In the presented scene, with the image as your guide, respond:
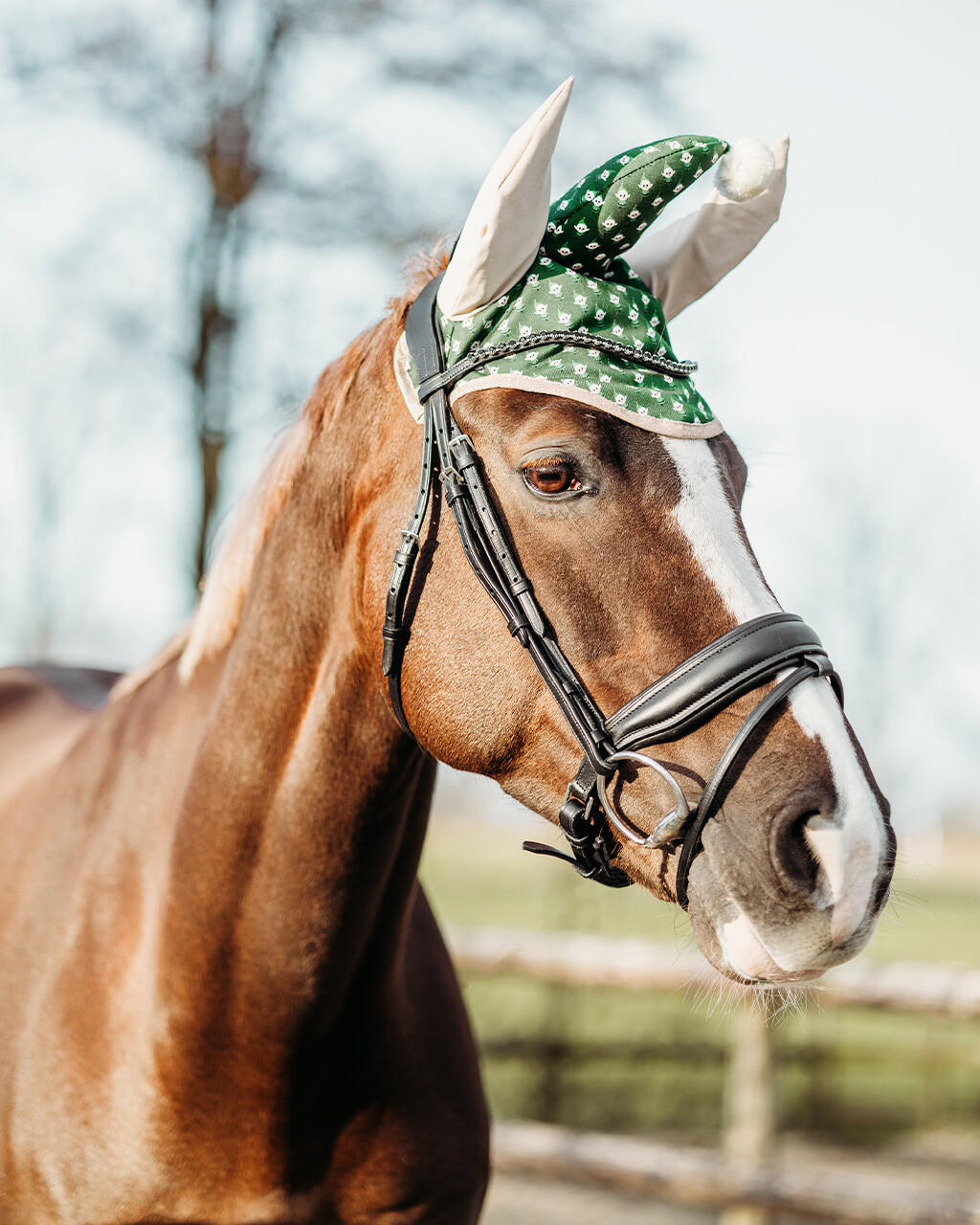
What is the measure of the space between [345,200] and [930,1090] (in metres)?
8.08

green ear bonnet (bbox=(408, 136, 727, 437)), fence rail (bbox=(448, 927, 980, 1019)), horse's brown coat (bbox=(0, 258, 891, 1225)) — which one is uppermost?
green ear bonnet (bbox=(408, 136, 727, 437))

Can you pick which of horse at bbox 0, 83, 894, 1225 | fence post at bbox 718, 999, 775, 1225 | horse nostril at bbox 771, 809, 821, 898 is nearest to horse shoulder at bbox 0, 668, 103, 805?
horse at bbox 0, 83, 894, 1225

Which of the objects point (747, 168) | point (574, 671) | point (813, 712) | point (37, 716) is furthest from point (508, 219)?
point (37, 716)

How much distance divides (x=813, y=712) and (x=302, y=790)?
0.98 m

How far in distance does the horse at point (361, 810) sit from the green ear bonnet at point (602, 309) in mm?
41

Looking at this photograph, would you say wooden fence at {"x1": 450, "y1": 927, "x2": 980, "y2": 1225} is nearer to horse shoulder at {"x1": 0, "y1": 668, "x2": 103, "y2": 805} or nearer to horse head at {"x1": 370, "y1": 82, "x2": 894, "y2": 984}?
horse shoulder at {"x1": 0, "y1": 668, "x2": 103, "y2": 805}

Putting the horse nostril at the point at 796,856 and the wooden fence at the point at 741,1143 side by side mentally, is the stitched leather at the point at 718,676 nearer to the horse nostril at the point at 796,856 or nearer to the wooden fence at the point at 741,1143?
the horse nostril at the point at 796,856

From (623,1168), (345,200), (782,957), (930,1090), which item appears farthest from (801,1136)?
(782,957)

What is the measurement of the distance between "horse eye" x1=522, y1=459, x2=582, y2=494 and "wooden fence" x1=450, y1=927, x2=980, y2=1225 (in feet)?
10.5

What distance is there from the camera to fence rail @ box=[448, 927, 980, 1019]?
16.1 feet

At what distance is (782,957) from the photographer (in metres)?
1.55

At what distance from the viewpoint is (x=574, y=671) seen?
70.1 inches

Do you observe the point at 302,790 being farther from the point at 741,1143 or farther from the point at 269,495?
the point at 741,1143

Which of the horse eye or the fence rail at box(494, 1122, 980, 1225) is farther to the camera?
the fence rail at box(494, 1122, 980, 1225)
